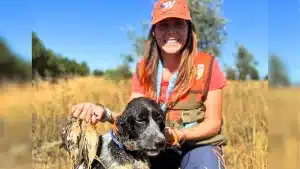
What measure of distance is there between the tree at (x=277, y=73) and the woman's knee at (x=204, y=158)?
1.90 metres

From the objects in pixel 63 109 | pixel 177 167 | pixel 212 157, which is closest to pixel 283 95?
pixel 212 157

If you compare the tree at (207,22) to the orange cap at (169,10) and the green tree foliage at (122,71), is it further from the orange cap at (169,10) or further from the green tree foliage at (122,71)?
the orange cap at (169,10)

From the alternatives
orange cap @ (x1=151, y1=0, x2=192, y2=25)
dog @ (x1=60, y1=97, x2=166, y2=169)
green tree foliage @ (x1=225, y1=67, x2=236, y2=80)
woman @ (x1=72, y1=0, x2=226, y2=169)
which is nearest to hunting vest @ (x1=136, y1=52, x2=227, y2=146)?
woman @ (x1=72, y1=0, x2=226, y2=169)

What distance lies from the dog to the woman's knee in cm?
70

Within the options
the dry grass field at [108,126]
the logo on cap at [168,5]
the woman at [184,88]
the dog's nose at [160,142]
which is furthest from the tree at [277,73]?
→ the logo on cap at [168,5]

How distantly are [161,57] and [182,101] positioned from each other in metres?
0.54

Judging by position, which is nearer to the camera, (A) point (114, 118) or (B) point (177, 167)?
(A) point (114, 118)

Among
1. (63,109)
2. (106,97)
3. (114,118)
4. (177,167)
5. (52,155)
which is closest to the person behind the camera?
(114,118)

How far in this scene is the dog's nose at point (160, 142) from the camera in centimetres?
297

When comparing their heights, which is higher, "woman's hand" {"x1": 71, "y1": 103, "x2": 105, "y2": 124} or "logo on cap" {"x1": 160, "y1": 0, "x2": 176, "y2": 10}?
"logo on cap" {"x1": 160, "y1": 0, "x2": 176, "y2": 10}

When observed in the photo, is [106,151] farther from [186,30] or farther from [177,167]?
[186,30]

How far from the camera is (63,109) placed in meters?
7.09

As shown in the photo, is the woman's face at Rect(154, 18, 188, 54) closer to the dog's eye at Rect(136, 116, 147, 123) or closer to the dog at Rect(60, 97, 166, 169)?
the dog at Rect(60, 97, 166, 169)

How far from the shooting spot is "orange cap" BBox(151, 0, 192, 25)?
3.70 m
